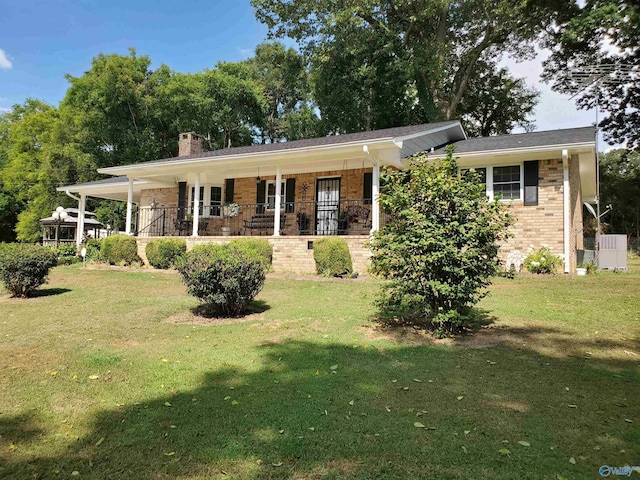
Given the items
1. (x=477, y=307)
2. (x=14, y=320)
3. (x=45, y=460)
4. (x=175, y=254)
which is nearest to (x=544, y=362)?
(x=477, y=307)

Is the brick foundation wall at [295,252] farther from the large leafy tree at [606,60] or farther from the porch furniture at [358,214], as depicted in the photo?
the large leafy tree at [606,60]

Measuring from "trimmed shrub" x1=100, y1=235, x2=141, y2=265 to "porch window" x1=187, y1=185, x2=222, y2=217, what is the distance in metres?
2.77

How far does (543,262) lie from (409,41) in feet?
57.5

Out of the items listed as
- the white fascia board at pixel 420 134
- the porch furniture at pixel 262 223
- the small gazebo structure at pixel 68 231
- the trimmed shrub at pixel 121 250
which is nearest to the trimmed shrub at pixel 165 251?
the trimmed shrub at pixel 121 250

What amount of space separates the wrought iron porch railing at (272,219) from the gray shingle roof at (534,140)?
3.59 metres

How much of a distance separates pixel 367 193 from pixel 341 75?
13.6 meters

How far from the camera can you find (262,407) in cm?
329

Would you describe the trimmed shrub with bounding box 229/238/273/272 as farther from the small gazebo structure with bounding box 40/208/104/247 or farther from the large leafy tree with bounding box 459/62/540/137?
the large leafy tree with bounding box 459/62/540/137

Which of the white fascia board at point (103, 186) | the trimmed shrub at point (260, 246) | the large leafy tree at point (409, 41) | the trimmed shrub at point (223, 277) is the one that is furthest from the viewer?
the large leafy tree at point (409, 41)

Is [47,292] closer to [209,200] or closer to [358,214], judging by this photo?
[209,200]

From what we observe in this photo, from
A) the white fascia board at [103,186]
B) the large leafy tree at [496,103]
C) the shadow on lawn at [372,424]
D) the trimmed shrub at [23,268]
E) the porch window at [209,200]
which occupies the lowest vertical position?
the shadow on lawn at [372,424]

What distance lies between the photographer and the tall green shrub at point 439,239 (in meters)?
5.04

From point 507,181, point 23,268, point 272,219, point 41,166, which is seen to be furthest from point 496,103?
point 41,166

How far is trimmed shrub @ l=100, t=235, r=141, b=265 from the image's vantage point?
1462cm
